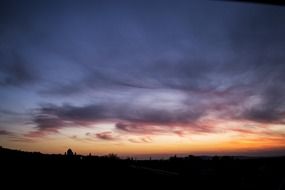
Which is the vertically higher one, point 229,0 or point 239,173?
point 229,0

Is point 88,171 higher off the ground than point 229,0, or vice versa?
point 229,0

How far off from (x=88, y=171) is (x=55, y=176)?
1.14 m

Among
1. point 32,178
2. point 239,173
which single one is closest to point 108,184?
point 32,178

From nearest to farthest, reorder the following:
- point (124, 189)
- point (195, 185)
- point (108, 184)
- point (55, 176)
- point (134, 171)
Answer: point (195, 185), point (124, 189), point (108, 184), point (55, 176), point (134, 171)

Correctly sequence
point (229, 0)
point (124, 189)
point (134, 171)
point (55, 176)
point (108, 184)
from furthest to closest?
point (134, 171) < point (55, 176) < point (108, 184) < point (124, 189) < point (229, 0)

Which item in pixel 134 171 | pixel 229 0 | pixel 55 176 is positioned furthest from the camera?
pixel 134 171

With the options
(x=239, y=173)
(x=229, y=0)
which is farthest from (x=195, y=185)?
(x=229, y=0)

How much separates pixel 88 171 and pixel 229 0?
731 cm

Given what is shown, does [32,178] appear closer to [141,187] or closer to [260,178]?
[141,187]

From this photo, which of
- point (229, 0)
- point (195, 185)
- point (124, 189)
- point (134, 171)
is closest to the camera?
point (229, 0)

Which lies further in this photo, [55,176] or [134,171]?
[134,171]

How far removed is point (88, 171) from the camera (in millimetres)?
8633

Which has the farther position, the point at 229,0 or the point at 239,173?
the point at 239,173

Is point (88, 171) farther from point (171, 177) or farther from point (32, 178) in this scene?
point (171, 177)
